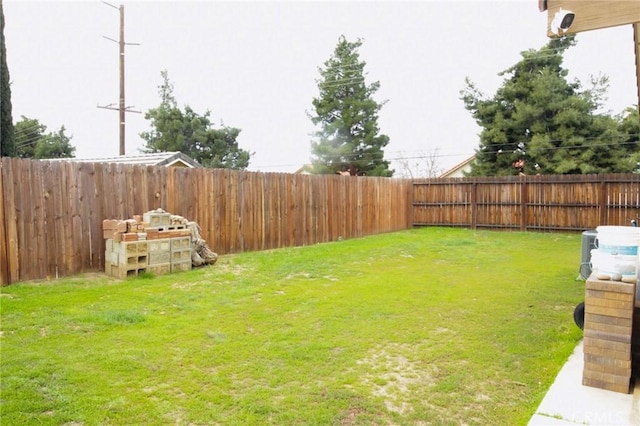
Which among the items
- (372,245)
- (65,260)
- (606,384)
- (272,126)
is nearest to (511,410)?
(606,384)

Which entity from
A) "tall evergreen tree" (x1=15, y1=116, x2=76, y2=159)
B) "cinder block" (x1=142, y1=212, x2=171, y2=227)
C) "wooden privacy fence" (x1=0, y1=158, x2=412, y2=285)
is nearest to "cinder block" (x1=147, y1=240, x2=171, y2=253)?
"cinder block" (x1=142, y1=212, x2=171, y2=227)

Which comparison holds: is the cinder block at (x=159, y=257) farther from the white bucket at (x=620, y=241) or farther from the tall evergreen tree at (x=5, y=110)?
the white bucket at (x=620, y=241)

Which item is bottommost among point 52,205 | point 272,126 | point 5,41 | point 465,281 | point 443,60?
point 465,281

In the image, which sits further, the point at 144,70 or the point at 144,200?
the point at 144,70

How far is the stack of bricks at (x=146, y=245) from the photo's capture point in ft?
18.6

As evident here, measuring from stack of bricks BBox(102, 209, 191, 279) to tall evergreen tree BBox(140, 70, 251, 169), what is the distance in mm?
14359

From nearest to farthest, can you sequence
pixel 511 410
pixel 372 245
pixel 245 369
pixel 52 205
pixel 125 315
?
pixel 511 410 → pixel 245 369 → pixel 125 315 → pixel 52 205 → pixel 372 245

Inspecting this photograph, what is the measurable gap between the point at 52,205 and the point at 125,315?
8.38ft

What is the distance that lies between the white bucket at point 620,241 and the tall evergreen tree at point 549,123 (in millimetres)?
14325

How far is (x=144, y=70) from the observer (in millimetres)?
20141

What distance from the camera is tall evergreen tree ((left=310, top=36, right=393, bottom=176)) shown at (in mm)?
20422

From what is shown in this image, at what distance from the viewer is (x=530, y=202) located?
1222 centimetres

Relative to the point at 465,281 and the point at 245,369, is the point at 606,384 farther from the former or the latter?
the point at 465,281

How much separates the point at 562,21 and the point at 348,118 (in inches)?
722
